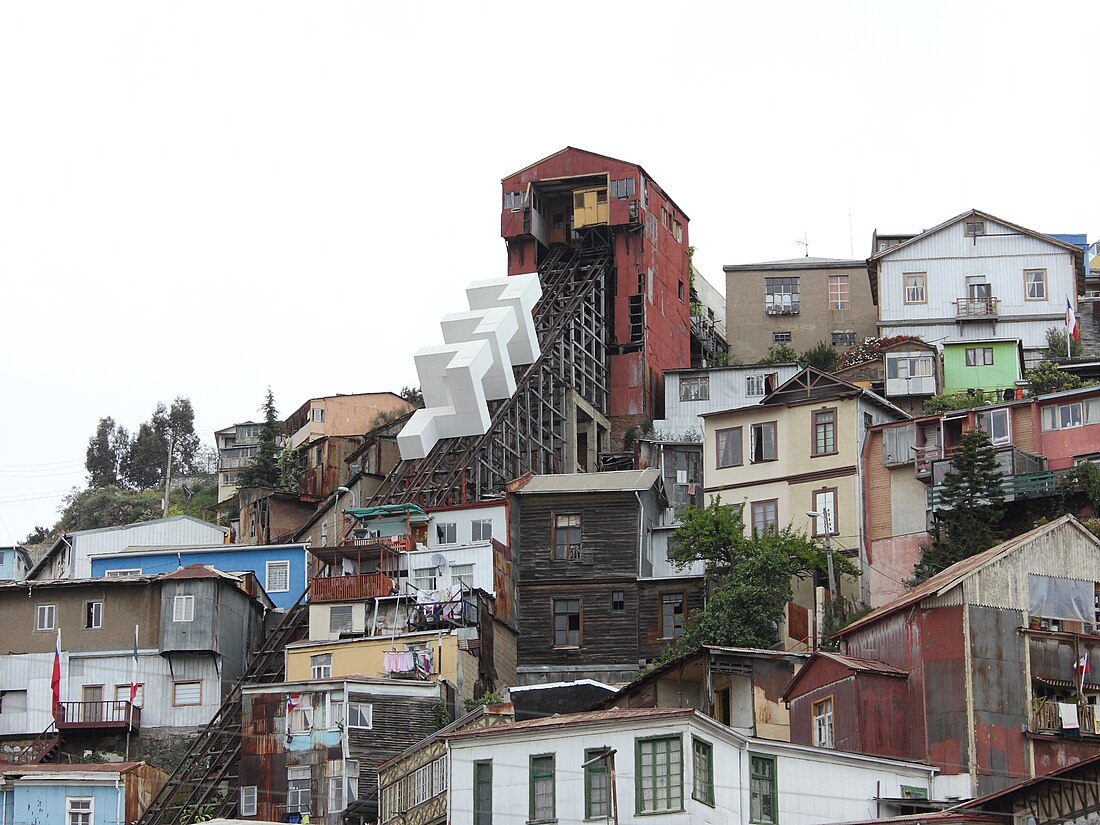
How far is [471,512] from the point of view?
251ft

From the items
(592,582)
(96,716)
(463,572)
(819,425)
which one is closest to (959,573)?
(819,425)

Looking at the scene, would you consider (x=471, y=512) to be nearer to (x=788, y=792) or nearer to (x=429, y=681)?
(x=429, y=681)

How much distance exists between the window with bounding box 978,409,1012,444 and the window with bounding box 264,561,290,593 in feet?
99.6

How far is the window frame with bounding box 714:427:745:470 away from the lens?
7500 centimetres

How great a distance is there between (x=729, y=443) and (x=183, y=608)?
2255cm

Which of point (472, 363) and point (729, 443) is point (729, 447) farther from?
point (472, 363)

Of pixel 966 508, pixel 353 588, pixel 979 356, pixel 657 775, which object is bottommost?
pixel 657 775

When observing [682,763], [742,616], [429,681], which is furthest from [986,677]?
[429,681]

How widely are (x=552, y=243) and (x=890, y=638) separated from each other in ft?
180

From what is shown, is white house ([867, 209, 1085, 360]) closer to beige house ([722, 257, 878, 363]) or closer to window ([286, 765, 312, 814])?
beige house ([722, 257, 878, 363])

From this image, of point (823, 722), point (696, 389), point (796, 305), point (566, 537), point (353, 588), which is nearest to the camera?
point (823, 722)

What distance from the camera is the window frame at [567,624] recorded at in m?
74.1

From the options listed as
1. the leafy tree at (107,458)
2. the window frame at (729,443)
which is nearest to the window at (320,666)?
the window frame at (729,443)

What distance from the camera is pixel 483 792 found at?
154ft
